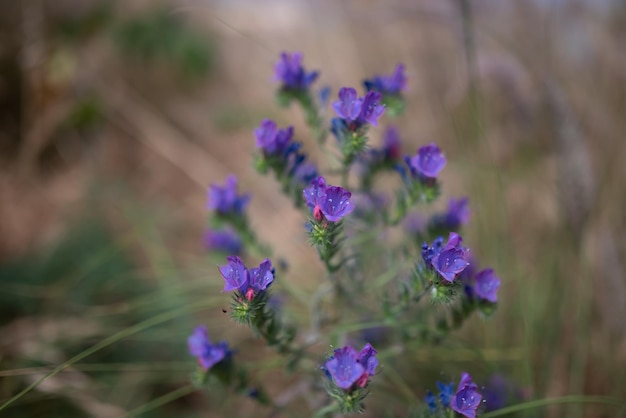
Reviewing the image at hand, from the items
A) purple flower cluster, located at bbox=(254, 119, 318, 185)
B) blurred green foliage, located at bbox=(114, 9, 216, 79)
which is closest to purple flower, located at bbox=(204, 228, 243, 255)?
purple flower cluster, located at bbox=(254, 119, 318, 185)

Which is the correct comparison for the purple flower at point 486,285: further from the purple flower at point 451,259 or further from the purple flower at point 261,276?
the purple flower at point 261,276

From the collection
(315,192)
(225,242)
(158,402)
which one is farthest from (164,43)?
(315,192)

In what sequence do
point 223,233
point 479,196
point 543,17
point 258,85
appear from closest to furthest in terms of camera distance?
point 223,233, point 479,196, point 543,17, point 258,85

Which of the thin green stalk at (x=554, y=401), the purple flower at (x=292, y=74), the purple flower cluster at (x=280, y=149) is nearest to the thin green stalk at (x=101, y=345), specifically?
the purple flower cluster at (x=280, y=149)

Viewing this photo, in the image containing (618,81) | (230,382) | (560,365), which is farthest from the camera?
(618,81)

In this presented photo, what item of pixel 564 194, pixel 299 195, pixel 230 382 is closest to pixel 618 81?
pixel 564 194

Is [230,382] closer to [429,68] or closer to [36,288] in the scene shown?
[36,288]
